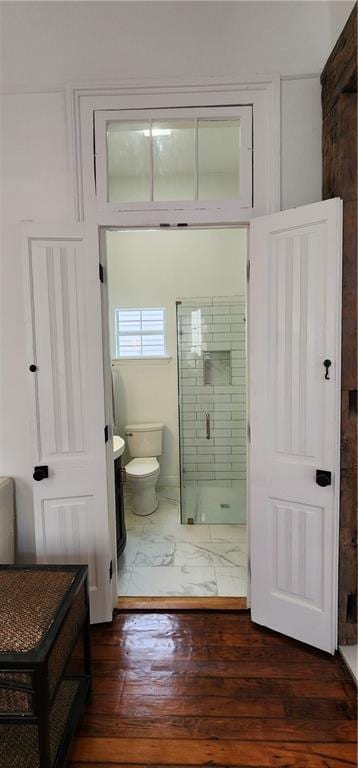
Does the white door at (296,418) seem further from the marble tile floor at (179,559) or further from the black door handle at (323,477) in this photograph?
the marble tile floor at (179,559)

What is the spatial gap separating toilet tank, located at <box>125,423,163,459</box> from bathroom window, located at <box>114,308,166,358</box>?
721 mm

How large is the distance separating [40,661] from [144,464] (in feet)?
A: 7.56

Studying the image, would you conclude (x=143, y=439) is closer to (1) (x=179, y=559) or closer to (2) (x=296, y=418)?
(1) (x=179, y=559)

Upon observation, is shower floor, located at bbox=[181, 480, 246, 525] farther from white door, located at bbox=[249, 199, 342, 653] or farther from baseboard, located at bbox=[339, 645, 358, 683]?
baseboard, located at bbox=[339, 645, 358, 683]

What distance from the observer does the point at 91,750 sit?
1.37 m

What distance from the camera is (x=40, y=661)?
1045 mm

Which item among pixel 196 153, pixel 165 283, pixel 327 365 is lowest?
pixel 327 365

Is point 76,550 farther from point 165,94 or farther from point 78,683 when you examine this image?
point 165,94

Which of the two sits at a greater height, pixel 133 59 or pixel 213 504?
pixel 133 59

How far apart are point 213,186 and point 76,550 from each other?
6.70 ft

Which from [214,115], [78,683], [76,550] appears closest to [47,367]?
[76,550]

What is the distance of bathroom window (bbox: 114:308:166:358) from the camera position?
12.2 ft

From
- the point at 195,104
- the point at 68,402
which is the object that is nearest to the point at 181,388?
the point at 68,402

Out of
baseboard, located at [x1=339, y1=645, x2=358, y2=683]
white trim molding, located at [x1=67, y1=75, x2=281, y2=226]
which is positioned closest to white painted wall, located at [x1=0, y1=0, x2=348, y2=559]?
white trim molding, located at [x1=67, y1=75, x2=281, y2=226]
